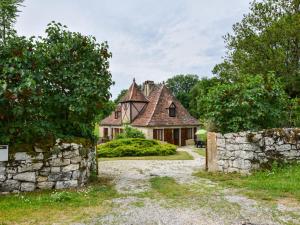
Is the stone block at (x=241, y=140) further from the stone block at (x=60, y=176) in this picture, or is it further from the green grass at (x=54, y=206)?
the stone block at (x=60, y=176)

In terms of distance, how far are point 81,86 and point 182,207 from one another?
4779 mm

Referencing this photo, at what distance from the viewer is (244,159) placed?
1169 centimetres

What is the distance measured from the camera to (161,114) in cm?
3459

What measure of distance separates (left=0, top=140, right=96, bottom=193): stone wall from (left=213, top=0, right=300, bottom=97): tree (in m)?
14.8

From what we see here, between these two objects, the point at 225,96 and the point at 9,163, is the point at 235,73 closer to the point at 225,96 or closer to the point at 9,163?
the point at 225,96

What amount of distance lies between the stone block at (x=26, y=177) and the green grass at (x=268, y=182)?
5.64m

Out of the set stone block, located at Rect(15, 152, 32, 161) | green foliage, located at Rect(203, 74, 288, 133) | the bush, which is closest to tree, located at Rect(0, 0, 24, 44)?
stone block, located at Rect(15, 152, 32, 161)

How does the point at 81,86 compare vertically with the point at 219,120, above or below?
above

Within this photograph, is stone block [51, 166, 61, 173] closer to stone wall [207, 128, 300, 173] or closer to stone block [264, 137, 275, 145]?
stone wall [207, 128, 300, 173]

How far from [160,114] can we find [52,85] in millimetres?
24553

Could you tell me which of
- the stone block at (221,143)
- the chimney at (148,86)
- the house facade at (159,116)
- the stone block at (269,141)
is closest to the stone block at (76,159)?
the stone block at (221,143)

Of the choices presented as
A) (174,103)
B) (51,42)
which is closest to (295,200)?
(51,42)

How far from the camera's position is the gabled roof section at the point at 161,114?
1337 inches

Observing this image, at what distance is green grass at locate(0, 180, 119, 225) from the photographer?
22.2 feet
